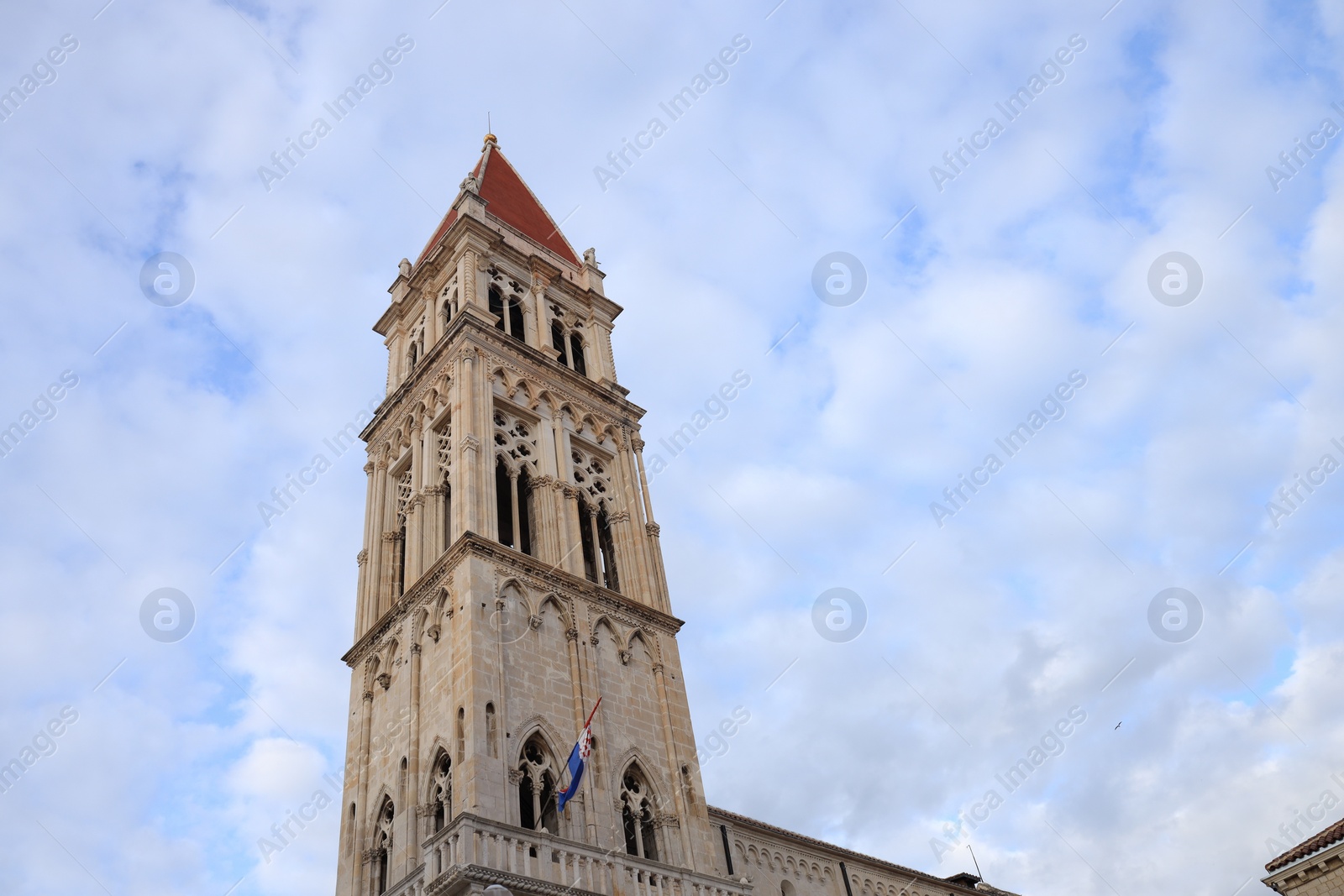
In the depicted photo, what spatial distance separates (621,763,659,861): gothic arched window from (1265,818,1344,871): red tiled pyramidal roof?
1987 centimetres

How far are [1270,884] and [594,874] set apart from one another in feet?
72.3

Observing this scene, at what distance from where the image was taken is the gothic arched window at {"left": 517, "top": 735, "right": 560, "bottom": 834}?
2186cm

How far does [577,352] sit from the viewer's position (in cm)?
3631

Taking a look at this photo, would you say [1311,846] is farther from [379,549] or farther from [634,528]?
[379,549]

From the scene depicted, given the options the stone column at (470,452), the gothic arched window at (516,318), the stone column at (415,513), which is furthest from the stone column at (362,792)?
the gothic arched window at (516,318)

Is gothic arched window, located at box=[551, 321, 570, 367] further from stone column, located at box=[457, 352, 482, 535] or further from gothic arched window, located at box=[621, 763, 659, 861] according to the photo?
gothic arched window, located at box=[621, 763, 659, 861]

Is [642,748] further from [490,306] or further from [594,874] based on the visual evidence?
[490,306]

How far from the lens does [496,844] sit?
19281mm

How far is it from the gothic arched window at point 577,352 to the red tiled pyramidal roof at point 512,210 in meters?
4.38

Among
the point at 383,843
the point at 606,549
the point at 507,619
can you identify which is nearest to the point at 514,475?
the point at 606,549

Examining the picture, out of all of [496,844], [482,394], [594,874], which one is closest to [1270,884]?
[594,874]

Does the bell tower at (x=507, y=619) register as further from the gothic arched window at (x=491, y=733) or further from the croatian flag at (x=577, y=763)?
the croatian flag at (x=577, y=763)

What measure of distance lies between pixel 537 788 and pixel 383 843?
165 inches

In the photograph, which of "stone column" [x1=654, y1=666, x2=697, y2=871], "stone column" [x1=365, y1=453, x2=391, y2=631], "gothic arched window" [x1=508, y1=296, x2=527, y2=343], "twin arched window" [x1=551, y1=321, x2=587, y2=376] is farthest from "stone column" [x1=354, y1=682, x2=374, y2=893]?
"twin arched window" [x1=551, y1=321, x2=587, y2=376]
